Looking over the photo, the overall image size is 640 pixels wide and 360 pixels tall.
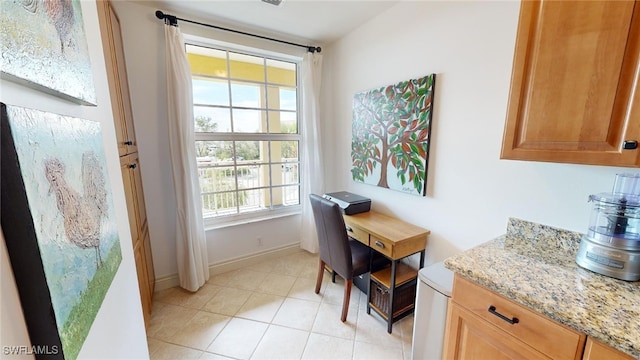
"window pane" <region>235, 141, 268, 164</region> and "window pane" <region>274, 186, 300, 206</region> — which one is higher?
"window pane" <region>235, 141, 268, 164</region>

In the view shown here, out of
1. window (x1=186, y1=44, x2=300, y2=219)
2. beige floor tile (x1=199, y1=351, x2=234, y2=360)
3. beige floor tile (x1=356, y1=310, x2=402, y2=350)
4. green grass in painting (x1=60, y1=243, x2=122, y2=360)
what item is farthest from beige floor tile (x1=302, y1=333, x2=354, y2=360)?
window (x1=186, y1=44, x2=300, y2=219)

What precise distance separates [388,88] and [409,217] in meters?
1.12

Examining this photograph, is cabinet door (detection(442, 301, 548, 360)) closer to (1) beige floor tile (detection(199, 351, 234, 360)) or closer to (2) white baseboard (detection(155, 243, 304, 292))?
(1) beige floor tile (detection(199, 351, 234, 360))

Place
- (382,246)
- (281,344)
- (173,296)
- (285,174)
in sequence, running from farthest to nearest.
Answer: (285,174)
(173,296)
(382,246)
(281,344)

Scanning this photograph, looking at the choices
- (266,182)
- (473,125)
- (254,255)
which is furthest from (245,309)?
(473,125)

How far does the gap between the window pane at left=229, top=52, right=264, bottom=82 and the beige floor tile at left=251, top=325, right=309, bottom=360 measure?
2341mm

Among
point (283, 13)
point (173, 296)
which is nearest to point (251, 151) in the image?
point (283, 13)

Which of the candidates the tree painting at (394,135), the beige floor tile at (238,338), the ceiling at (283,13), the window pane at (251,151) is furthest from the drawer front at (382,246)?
the ceiling at (283,13)

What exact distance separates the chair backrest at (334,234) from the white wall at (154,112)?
1.24 meters

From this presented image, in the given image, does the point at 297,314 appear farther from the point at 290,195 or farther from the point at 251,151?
the point at 251,151

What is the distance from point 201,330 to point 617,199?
2.52 metres

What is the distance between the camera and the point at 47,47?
563mm

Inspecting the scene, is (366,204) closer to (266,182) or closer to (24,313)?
(266,182)

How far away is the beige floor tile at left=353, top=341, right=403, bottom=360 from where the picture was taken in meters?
1.59
